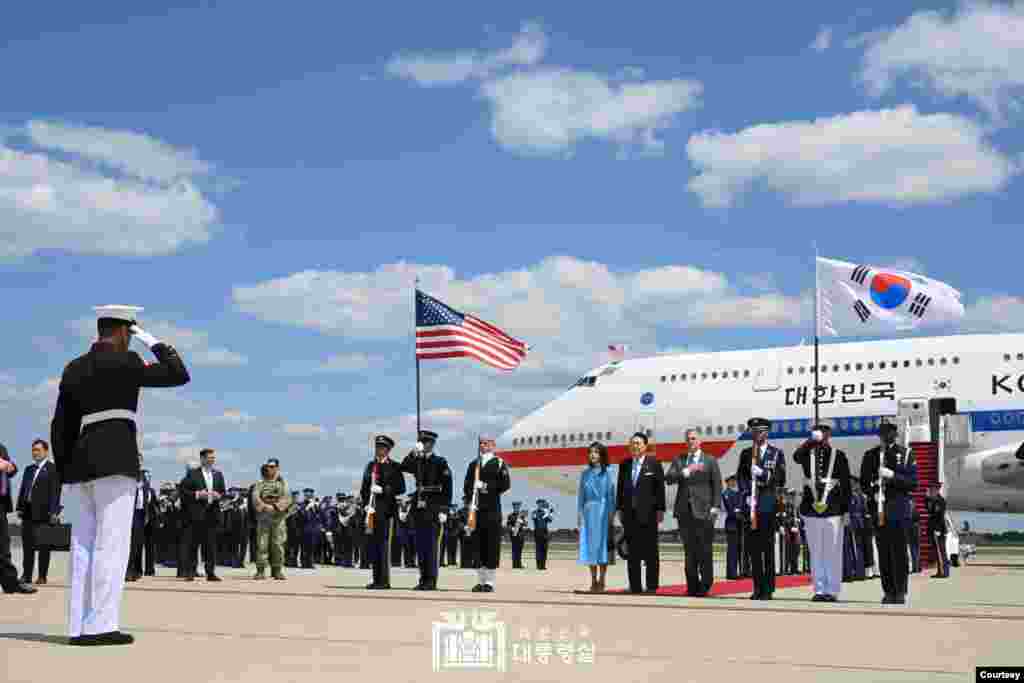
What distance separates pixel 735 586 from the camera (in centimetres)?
1802

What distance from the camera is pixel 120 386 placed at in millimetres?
8273

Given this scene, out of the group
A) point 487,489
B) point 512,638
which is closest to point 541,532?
point 487,489

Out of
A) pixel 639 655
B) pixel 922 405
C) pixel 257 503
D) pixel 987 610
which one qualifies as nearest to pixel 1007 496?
pixel 922 405

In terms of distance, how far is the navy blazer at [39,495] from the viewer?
1756 cm

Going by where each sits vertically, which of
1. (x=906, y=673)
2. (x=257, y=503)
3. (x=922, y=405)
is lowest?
(x=906, y=673)

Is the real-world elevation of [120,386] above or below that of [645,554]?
above

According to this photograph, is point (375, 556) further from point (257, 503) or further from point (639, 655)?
point (639, 655)

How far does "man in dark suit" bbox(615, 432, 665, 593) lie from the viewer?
1577cm

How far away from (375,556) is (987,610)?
7.38m

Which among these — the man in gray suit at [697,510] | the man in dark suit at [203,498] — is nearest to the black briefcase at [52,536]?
the man in dark suit at [203,498]

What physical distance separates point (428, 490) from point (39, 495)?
526 centimetres

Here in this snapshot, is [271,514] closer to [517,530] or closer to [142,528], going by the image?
[142,528]

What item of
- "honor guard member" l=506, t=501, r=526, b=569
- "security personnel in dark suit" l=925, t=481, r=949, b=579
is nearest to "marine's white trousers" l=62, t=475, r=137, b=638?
"security personnel in dark suit" l=925, t=481, r=949, b=579

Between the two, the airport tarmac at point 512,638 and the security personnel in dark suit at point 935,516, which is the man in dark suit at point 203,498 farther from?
the security personnel in dark suit at point 935,516
